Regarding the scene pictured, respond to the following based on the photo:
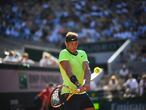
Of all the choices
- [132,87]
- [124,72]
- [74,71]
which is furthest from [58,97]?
[124,72]

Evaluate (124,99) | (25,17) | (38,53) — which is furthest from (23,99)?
(25,17)

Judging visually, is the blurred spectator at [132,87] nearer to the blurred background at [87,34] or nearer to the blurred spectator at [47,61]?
the blurred background at [87,34]

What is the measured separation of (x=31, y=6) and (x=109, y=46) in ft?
19.1

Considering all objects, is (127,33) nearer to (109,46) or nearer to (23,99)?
(109,46)

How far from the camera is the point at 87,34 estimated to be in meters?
24.1

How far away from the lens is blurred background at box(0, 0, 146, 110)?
18.1m

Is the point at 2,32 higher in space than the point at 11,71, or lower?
higher

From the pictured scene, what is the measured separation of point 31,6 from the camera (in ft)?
85.3

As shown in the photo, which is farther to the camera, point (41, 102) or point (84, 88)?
point (41, 102)

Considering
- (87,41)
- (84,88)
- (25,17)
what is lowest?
(84,88)

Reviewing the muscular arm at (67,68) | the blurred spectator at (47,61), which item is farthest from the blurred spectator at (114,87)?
the muscular arm at (67,68)

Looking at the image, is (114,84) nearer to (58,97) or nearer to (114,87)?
(114,87)

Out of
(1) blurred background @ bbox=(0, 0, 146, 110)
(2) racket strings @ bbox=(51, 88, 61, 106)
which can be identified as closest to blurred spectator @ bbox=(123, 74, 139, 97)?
(1) blurred background @ bbox=(0, 0, 146, 110)

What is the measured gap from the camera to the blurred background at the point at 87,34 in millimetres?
18117
